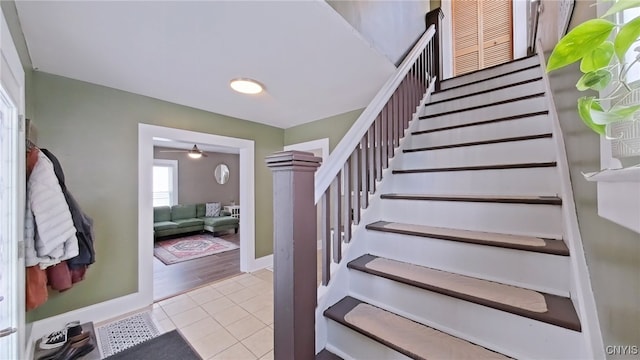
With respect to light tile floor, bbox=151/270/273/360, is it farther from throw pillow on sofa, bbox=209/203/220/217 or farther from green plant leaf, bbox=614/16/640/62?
throw pillow on sofa, bbox=209/203/220/217

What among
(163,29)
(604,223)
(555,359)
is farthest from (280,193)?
(163,29)

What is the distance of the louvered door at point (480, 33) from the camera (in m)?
3.58

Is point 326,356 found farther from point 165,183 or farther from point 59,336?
point 165,183

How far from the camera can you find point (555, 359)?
928 millimetres

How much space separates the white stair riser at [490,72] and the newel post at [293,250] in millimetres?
2773

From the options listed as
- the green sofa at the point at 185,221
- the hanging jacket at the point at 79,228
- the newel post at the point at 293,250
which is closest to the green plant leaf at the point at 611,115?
the newel post at the point at 293,250

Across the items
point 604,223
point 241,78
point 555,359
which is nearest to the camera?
point 604,223

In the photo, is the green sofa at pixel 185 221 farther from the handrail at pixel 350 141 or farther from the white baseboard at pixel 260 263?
the handrail at pixel 350 141

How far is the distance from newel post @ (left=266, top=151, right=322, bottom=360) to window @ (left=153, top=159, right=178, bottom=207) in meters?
6.67

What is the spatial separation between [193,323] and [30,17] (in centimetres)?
241

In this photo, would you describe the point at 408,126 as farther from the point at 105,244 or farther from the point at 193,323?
the point at 105,244

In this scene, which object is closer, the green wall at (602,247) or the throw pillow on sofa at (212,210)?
the green wall at (602,247)

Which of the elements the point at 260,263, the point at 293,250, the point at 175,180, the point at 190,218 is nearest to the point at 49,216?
the point at 293,250

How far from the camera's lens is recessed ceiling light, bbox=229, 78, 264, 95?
2422 mm
